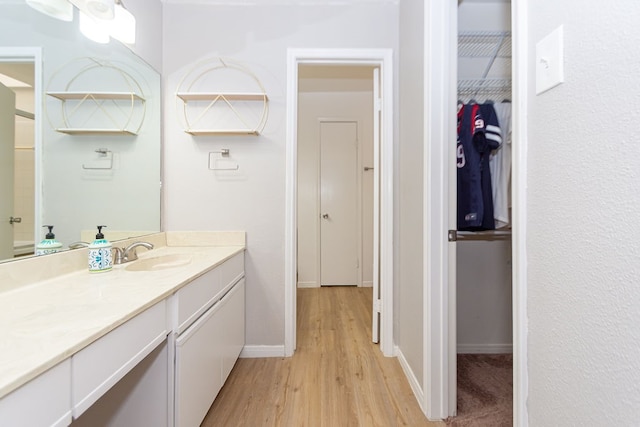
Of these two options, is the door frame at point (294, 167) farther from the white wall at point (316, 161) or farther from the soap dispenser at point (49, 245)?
the white wall at point (316, 161)

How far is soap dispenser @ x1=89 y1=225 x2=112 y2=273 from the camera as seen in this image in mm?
1218

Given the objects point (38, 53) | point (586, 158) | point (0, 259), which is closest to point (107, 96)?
point (38, 53)

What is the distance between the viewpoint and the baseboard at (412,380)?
4.76 feet

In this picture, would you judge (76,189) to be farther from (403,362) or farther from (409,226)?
(403,362)

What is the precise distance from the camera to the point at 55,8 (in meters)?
1.15

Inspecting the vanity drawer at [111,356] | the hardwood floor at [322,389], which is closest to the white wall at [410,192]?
the hardwood floor at [322,389]

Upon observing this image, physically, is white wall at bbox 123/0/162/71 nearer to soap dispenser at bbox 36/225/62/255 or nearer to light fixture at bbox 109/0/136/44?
light fixture at bbox 109/0/136/44

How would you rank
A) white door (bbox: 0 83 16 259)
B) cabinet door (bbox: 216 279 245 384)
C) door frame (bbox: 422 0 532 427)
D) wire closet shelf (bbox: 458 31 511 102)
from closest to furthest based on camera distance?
white door (bbox: 0 83 16 259)
door frame (bbox: 422 0 532 427)
cabinet door (bbox: 216 279 245 384)
wire closet shelf (bbox: 458 31 511 102)

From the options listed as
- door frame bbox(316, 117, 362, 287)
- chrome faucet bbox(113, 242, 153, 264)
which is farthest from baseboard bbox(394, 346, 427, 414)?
door frame bbox(316, 117, 362, 287)

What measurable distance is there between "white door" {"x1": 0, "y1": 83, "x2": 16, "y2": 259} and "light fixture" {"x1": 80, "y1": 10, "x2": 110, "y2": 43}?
1.78 ft

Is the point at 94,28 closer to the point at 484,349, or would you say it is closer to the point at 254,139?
the point at 254,139

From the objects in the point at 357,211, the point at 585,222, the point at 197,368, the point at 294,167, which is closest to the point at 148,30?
the point at 294,167

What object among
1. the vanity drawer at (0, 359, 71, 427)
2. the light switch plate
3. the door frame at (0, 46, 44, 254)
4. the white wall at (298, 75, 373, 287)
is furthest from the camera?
the white wall at (298, 75, 373, 287)

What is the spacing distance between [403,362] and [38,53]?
2389 millimetres
